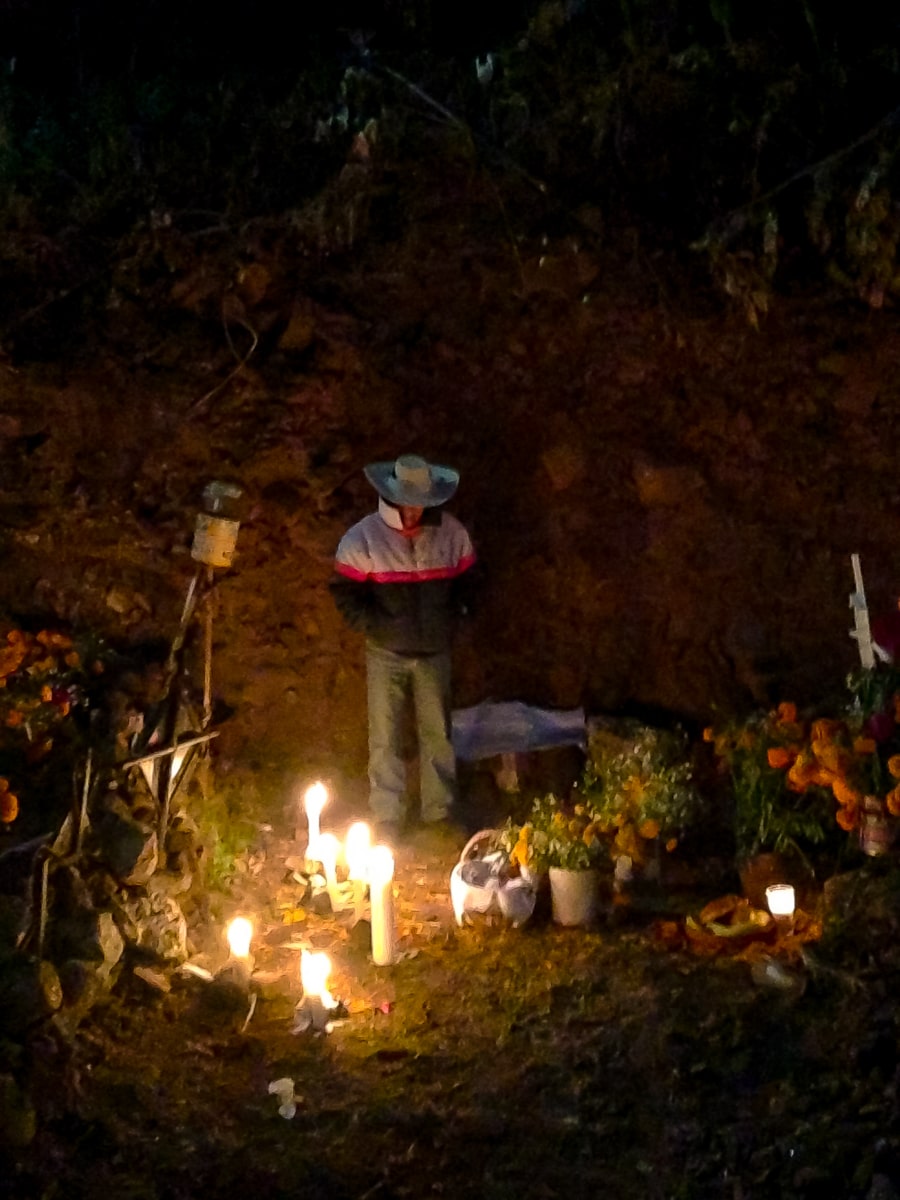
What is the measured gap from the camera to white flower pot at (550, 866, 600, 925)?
4.78 meters

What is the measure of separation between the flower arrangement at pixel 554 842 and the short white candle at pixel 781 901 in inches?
27.0

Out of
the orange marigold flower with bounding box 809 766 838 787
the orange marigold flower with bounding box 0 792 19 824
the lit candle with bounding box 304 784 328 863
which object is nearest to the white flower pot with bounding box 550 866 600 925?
the orange marigold flower with bounding box 809 766 838 787

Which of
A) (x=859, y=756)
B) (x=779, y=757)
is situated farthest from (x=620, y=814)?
(x=859, y=756)

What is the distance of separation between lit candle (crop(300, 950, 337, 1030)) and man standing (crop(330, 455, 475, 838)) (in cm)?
149

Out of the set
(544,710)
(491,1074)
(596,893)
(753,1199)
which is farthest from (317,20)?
(753,1199)

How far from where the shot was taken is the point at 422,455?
21.1 ft

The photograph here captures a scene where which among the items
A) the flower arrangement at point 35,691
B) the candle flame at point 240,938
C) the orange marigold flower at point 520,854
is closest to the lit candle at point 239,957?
the candle flame at point 240,938

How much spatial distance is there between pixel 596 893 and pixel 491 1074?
109cm

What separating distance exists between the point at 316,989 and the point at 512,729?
6.91 ft

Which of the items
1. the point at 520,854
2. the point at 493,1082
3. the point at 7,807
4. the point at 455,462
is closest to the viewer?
the point at 493,1082

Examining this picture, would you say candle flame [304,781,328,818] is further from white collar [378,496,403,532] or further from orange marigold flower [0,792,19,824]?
orange marigold flower [0,792,19,824]

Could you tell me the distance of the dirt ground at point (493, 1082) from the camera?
3.38 metres

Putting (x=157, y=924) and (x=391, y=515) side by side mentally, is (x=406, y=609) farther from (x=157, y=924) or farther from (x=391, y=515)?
(x=157, y=924)

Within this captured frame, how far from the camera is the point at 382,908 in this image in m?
4.49
